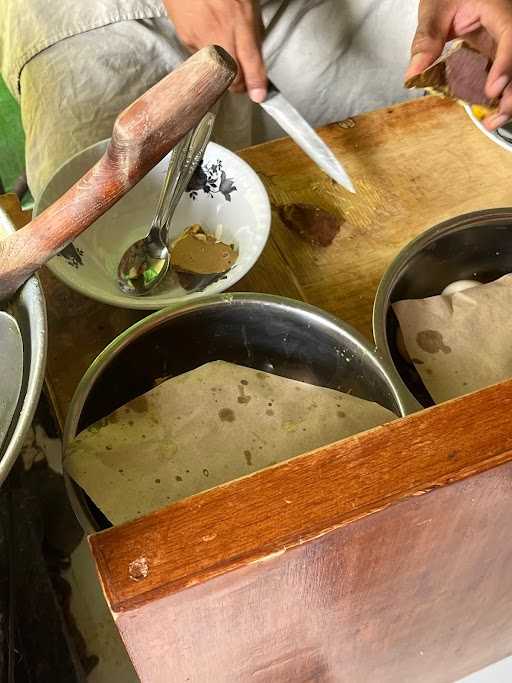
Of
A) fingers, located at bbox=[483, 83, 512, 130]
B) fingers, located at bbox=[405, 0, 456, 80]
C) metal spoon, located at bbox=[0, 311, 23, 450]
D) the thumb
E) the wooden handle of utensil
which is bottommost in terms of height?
fingers, located at bbox=[483, 83, 512, 130]

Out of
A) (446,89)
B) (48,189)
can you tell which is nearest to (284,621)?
(48,189)

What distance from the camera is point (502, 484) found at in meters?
0.42

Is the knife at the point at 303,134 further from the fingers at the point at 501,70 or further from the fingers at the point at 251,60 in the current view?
the fingers at the point at 501,70

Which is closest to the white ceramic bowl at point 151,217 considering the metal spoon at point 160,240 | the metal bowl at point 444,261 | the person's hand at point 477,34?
the metal spoon at point 160,240

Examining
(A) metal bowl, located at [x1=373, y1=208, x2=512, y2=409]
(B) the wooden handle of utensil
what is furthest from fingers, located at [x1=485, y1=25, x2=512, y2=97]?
(B) the wooden handle of utensil

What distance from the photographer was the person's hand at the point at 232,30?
76cm

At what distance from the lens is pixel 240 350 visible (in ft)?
2.12

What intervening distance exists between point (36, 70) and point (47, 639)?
0.68 meters

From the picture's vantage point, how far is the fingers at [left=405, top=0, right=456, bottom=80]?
2.67 feet

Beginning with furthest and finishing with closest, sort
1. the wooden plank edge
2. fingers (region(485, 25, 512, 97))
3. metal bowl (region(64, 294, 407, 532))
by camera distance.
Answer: fingers (region(485, 25, 512, 97))
metal bowl (region(64, 294, 407, 532))
the wooden plank edge

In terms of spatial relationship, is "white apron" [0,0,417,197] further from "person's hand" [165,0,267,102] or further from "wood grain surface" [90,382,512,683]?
"wood grain surface" [90,382,512,683]

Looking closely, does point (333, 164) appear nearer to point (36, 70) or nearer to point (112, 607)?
point (36, 70)

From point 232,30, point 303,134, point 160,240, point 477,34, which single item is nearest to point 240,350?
point 160,240

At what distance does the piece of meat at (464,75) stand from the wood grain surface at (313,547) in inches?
20.6
